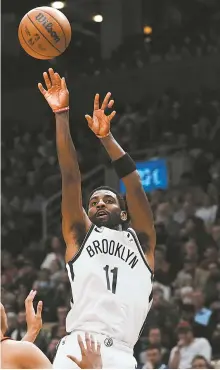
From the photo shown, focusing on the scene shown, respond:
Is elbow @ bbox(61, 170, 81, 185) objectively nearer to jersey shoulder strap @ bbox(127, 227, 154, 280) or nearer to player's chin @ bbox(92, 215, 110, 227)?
player's chin @ bbox(92, 215, 110, 227)

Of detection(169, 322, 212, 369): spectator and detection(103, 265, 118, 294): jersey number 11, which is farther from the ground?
detection(103, 265, 118, 294): jersey number 11

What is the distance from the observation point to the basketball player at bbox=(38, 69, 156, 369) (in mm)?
6109

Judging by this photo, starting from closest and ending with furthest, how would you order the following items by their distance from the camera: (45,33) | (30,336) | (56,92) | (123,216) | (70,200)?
(30,336), (70,200), (123,216), (56,92), (45,33)

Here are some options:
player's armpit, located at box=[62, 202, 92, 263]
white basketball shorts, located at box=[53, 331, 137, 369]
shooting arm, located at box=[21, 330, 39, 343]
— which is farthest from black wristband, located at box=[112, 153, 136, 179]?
shooting arm, located at box=[21, 330, 39, 343]

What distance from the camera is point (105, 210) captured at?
6.40m

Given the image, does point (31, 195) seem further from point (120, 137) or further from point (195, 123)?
point (195, 123)

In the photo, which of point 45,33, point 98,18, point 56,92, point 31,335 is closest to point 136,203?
point 56,92

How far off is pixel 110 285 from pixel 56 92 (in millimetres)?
1340

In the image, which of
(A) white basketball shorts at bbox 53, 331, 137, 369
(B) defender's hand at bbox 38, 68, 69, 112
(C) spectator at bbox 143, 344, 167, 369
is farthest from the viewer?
(C) spectator at bbox 143, 344, 167, 369

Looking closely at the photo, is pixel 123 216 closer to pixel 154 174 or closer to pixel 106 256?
pixel 106 256

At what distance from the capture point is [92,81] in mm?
19734

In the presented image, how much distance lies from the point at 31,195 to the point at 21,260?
2.91 m

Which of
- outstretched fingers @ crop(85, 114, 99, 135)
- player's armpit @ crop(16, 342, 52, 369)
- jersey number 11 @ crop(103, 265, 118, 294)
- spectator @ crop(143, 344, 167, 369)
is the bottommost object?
spectator @ crop(143, 344, 167, 369)

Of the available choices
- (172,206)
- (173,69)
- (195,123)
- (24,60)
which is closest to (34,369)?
(172,206)
